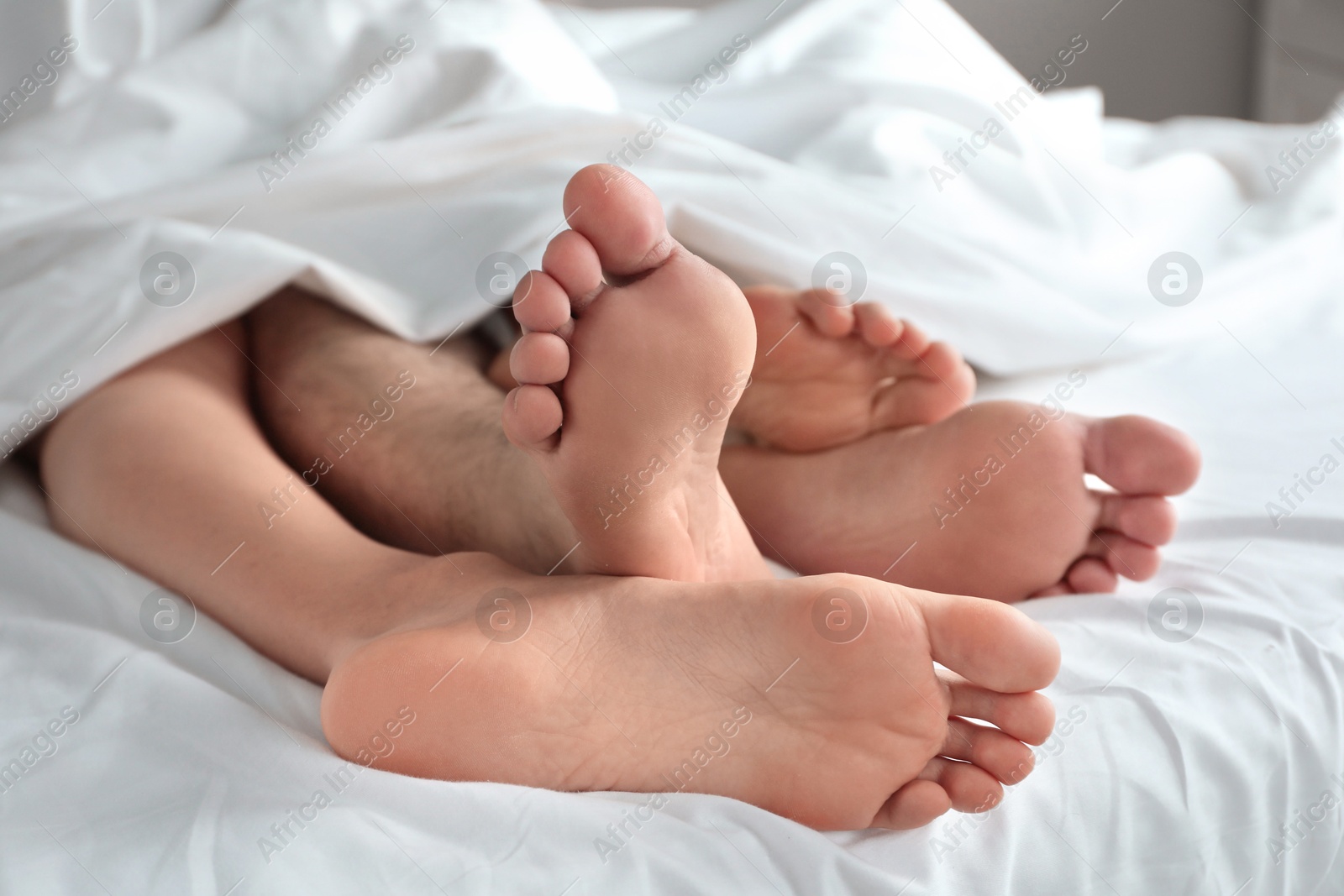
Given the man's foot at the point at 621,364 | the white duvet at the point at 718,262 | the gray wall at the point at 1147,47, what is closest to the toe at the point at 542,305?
the man's foot at the point at 621,364

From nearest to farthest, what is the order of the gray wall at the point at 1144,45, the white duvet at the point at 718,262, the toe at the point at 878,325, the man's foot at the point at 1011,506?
the white duvet at the point at 718,262 → the man's foot at the point at 1011,506 → the toe at the point at 878,325 → the gray wall at the point at 1144,45

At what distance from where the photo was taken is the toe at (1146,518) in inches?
28.7

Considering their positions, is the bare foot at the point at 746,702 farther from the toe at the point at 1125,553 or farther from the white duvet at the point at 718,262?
the toe at the point at 1125,553

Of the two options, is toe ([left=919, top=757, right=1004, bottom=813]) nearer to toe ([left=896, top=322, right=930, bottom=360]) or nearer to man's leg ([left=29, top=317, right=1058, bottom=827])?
man's leg ([left=29, top=317, right=1058, bottom=827])

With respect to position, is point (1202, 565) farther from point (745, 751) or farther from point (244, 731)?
point (244, 731)

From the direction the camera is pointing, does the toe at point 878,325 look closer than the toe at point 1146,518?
No

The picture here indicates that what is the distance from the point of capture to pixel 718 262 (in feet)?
3.08

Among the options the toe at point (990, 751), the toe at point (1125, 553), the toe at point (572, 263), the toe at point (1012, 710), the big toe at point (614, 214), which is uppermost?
the big toe at point (614, 214)

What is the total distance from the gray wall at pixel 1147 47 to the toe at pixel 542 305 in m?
2.08

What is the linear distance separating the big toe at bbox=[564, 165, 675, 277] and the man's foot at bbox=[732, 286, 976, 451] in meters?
0.27

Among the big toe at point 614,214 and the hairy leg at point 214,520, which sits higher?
the big toe at point 614,214

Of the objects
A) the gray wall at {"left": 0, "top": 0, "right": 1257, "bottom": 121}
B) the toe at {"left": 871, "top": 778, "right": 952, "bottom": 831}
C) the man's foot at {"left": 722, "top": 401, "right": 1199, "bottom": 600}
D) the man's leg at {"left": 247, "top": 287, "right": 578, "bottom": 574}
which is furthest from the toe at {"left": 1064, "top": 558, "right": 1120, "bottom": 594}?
the gray wall at {"left": 0, "top": 0, "right": 1257, "bottom": 121}

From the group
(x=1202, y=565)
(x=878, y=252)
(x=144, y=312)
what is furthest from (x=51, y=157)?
(x=1202, y=565)

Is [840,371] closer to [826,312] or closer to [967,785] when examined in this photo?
[826,312]
